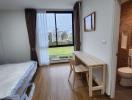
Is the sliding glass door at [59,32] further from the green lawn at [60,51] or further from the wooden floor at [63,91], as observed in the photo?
the wooden floor at [63,91]

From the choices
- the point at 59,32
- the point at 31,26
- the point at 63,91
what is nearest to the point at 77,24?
the point at 59,32

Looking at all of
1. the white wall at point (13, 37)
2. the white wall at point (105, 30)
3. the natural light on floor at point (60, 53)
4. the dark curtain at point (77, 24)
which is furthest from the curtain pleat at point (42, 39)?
the white wall at point (105, 30)

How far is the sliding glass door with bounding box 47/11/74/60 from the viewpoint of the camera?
4738 mm

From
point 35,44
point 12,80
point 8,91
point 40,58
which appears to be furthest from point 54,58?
point 8,91

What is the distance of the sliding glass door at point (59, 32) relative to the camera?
187 inches

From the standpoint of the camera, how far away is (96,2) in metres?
2.60

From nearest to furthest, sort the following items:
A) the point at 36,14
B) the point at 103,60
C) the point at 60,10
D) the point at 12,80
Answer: the point at 12,80
the point at 103,60
the point at 36,14
the point at 60,10

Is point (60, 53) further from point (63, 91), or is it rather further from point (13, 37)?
point (63, 91)

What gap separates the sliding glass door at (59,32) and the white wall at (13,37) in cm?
103


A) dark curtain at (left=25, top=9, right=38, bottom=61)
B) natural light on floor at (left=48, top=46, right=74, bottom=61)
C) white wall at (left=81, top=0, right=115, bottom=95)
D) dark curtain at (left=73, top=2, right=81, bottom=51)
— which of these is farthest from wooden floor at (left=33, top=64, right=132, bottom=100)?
natural light on floor at (left=48, top=46, right=74, bottom=61)

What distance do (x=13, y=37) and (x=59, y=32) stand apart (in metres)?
1.91

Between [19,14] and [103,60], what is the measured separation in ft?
12.1

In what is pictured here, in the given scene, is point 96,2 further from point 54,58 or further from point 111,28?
point 54,58

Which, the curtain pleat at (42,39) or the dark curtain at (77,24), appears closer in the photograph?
the dark curtain at (77,24)
